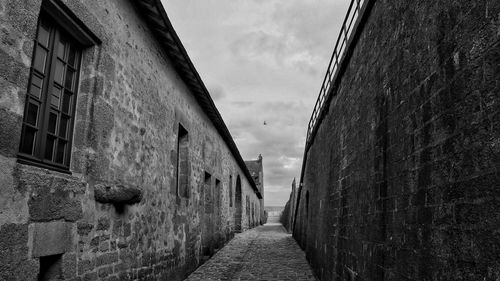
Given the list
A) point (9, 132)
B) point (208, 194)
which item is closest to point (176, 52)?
point (9, 132)

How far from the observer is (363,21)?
5906 millimetres

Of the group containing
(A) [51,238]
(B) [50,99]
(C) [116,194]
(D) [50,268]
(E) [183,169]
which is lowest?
(D) [50,268]

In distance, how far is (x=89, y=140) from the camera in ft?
14.7

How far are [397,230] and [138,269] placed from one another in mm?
4026

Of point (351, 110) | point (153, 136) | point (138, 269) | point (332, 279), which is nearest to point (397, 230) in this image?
point (351, 110)

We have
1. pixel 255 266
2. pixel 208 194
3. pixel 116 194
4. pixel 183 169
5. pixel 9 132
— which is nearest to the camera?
pixel 9 132

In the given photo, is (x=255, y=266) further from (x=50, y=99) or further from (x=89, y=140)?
(x=50, y=99)

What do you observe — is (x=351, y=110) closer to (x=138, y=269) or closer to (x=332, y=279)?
(x=332, y=279)

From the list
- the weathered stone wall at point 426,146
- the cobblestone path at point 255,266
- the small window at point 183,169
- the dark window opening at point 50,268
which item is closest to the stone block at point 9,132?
the dark window opening at point 50,268

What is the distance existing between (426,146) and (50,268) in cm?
384

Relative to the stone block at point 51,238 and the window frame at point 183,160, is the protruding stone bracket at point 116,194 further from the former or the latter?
the window frame at point 183,160

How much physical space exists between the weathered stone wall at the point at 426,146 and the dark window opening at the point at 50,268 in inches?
136

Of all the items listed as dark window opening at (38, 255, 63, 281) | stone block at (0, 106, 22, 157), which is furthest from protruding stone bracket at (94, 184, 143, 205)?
stone block at (0, 106, 22, 157)

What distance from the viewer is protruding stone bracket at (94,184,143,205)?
4.57 meters
